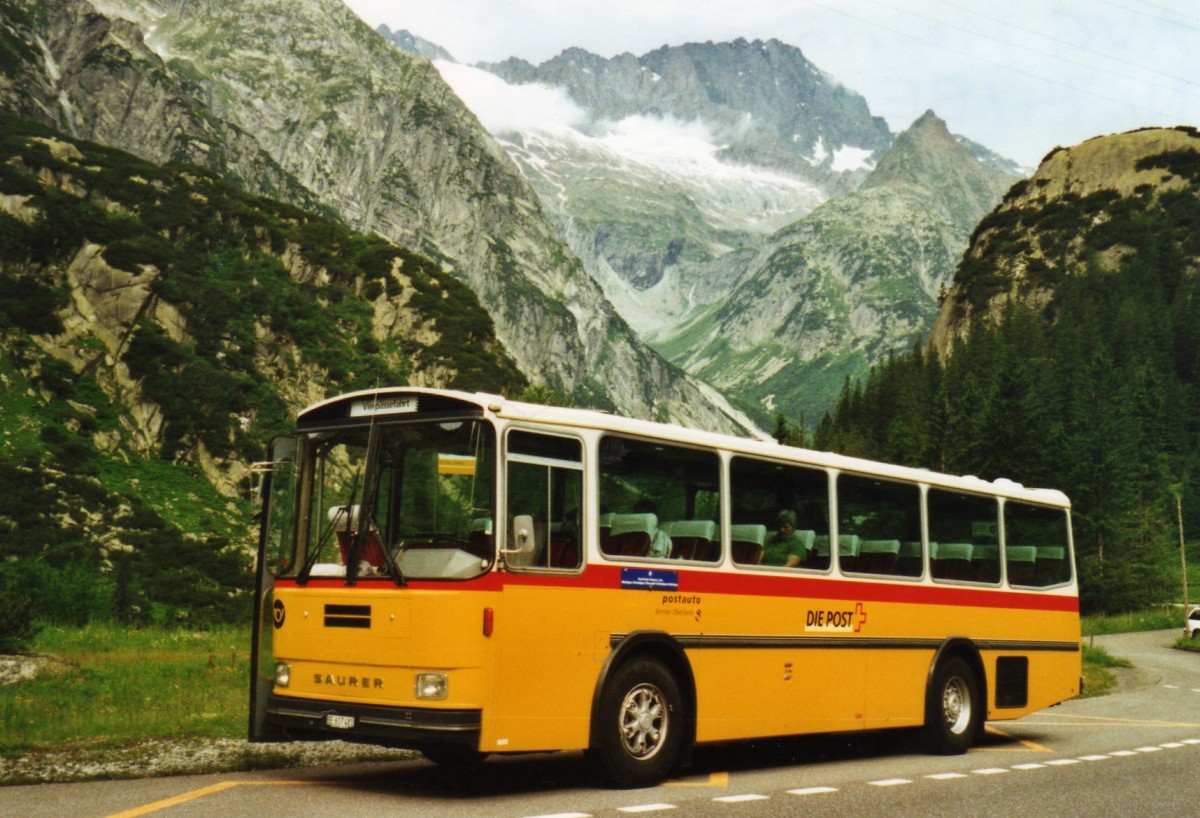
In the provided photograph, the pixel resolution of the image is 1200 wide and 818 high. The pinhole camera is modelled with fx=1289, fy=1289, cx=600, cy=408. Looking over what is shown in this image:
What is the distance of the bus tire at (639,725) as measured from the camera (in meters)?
10.6

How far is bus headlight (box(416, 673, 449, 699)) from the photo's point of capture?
975 centimetres

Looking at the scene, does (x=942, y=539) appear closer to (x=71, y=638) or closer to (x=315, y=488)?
(x=315, y=488)

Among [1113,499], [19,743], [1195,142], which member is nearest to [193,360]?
[1113,499]

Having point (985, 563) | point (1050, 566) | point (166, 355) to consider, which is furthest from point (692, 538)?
point (166, 355)

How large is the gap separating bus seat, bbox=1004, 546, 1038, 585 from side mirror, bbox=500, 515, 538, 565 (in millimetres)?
8576

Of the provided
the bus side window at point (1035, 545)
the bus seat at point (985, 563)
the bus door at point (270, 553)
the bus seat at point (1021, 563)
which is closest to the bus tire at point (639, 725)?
the bus door at point (270, 553)

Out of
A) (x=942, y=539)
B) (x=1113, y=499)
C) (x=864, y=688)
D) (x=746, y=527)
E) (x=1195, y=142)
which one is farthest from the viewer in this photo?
(x=1195, y=142)

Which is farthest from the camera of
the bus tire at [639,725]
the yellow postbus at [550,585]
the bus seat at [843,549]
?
the bus seat at [843,549]

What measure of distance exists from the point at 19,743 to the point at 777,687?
731cm

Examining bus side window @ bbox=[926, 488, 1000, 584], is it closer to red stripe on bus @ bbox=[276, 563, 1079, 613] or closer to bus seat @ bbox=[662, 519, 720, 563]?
red stripe on bus @ bbox=[276, 563, 1079, 613]

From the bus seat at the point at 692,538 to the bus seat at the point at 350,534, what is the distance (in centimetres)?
261

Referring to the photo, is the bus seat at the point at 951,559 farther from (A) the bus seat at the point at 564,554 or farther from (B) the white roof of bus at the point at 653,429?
(A) the bus seat at the point at 564,554

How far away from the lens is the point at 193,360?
77.8m

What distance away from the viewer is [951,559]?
1553 cm
